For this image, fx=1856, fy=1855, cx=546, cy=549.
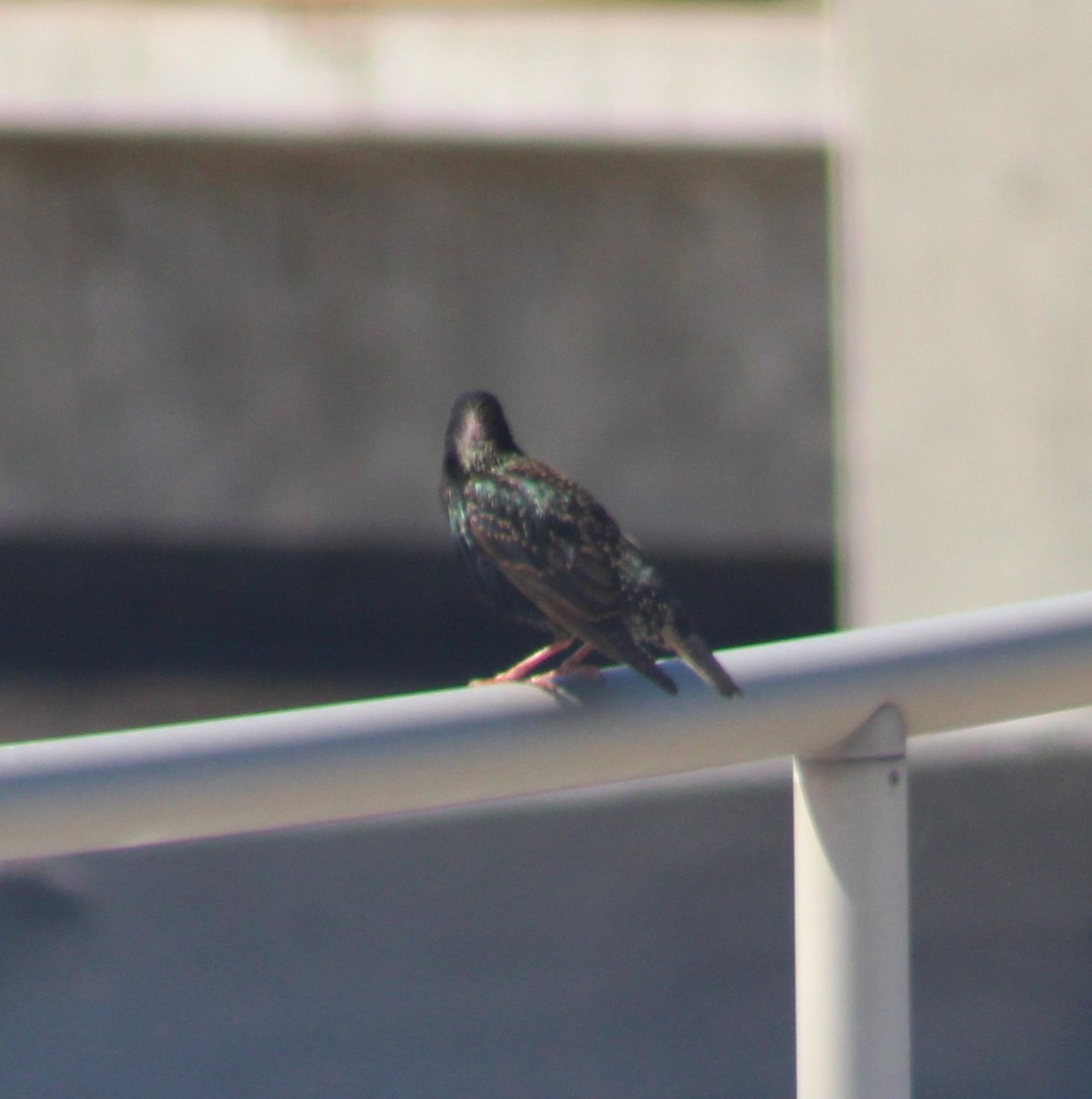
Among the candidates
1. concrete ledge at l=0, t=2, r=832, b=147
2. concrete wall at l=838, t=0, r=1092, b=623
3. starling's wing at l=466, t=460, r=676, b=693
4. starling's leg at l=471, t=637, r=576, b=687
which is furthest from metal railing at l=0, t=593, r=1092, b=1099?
concrete ledge at l=0, t=2, r=832, b=147

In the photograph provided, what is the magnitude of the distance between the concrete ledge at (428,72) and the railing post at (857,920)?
7793 mm

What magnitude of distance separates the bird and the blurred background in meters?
4.13

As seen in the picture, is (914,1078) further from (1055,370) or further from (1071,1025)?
(1055,370)

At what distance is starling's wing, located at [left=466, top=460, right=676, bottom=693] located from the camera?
3.16m

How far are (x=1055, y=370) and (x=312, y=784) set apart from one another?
6.37 meters

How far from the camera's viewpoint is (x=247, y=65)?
9.50 m

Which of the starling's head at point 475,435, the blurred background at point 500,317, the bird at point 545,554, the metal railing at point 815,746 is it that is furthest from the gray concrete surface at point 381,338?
the metal railing at point 815,746

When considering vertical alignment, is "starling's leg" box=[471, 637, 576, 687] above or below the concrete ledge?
below

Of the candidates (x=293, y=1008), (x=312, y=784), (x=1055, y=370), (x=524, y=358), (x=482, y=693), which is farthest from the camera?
(x=524, y=358)

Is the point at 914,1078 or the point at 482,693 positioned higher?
the point at 482,693

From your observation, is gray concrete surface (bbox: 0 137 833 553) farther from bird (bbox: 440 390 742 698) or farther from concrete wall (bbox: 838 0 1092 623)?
bird (bbox: 440 390 742 698)

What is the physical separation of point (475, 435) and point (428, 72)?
19.3 feet

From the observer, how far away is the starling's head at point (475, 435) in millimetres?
3883

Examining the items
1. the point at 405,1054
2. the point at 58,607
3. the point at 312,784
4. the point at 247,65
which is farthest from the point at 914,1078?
the point at 58,607
